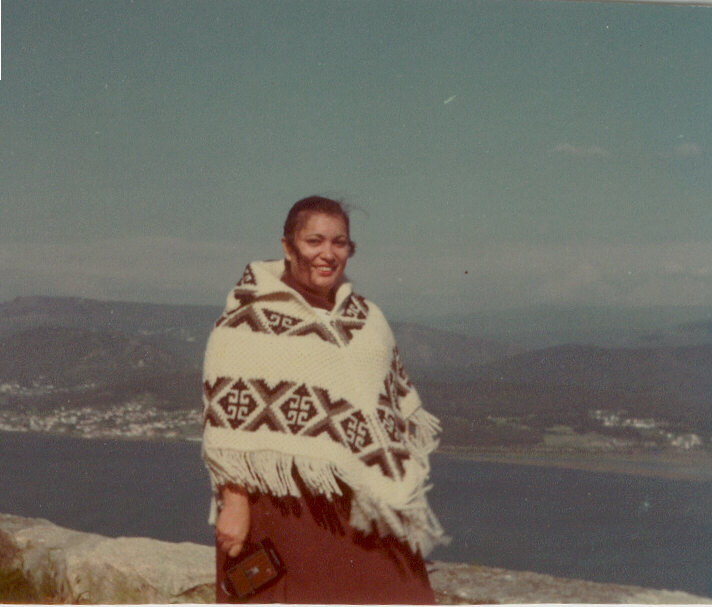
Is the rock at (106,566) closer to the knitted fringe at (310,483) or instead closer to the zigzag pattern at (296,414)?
the knitted fringe at (310,483)

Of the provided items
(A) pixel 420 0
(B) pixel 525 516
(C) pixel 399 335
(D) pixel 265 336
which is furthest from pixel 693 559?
(A) pixel 420 0

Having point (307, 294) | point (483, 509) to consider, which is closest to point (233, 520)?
point (307, 294)

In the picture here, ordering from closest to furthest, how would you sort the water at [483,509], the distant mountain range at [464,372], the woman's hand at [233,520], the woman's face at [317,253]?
the woman's hand at [233,520], the woman's face at [317,253], the water at [483,509], the distant mountain range at [464,372]

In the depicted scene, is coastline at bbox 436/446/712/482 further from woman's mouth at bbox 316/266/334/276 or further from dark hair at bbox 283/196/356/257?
dark hair at bbox 283/196/356/257

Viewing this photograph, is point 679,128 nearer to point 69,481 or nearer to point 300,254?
point 300,254

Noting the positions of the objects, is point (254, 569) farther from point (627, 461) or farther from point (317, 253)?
point (627, 461)

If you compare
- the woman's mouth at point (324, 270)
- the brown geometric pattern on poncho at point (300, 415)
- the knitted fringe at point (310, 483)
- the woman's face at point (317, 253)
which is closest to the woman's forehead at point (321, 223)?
the woman's face at point (317, 253)
